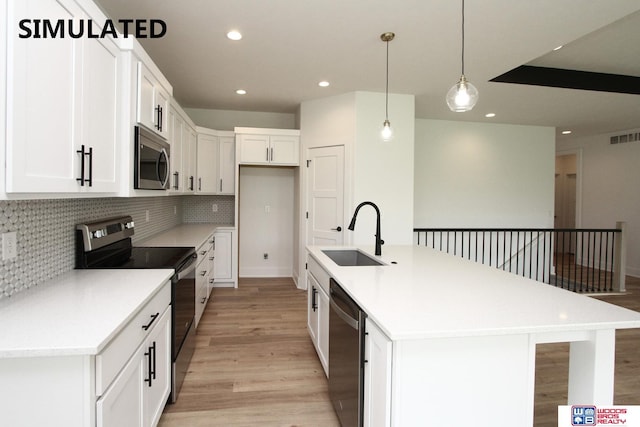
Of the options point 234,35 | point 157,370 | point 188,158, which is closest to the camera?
point 157,370

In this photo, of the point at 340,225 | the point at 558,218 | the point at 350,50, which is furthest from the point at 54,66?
the point at 558,218

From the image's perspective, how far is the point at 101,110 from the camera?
70.9 inches

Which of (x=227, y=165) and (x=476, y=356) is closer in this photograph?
(x=476, y=356)

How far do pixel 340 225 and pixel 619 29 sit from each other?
3.38m

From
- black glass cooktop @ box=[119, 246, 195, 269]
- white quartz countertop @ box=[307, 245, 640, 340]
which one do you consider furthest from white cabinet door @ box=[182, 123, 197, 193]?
white quartz countertop @ box=[307, 245, 640, 340]

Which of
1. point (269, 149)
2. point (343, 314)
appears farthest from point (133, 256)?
point (269, 149)

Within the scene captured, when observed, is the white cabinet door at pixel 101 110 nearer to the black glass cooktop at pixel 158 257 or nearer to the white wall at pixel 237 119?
the black glass cooktop at pixel 158 257

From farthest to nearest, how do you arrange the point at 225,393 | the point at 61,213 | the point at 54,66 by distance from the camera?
the point at 225,393 → the point at 61,213 → the point at 54,66

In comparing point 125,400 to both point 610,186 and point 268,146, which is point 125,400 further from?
point 610,186

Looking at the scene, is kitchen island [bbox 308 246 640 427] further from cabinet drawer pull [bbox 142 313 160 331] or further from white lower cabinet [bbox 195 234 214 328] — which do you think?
white lower cabinet [bbox 195 234 214 328]

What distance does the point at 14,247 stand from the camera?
156 cm

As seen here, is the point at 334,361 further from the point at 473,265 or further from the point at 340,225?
the point at 340,225

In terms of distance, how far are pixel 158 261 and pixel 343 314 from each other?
139 centimetres

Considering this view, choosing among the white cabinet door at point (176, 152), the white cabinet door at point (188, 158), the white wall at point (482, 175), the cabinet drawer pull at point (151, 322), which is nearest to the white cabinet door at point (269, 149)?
the white cabinet door at point (188, 158)
